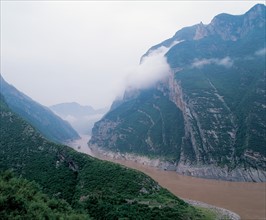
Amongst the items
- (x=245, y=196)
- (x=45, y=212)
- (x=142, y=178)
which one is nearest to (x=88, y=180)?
(x=142, y=178)

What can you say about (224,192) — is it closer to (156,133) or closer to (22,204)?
(22,204)

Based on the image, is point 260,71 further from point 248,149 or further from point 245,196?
point 245,196

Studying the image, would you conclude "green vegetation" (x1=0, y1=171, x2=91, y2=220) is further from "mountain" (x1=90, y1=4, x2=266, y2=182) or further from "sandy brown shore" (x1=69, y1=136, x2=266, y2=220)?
"mountain" (x1=90, y1=4, x2=266, y2=182)

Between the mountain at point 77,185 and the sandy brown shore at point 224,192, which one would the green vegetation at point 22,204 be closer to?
the mountain at point 77,185

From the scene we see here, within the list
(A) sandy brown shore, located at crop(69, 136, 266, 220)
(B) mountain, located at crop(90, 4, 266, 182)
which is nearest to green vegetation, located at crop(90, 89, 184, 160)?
(B) mountain, located at crop(90, 4, 266, 182)

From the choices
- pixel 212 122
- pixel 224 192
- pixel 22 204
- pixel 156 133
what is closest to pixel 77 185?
pixel 22 204
